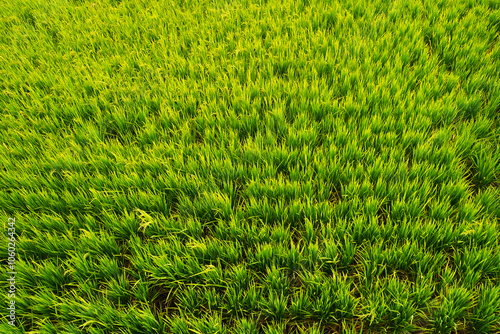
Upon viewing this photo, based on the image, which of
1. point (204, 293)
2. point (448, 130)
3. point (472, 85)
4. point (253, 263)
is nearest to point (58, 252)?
point (204, 293)

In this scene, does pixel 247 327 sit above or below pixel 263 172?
below

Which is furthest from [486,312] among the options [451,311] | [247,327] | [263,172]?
[263,172]

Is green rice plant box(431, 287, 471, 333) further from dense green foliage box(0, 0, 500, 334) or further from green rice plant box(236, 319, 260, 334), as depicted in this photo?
green rice plant box(236, 319, 260, 334)

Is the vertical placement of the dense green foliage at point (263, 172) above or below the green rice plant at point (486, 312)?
above

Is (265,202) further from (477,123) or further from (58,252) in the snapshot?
(477,123)

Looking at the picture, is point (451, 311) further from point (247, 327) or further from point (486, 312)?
point (247, 327)

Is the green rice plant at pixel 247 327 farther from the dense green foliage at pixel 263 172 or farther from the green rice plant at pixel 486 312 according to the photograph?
the green rice plant at pixel 486 312

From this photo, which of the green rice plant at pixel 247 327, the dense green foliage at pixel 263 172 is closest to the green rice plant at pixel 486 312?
the dense green foliage at pixel 263 172

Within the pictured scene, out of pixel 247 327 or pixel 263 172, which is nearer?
pixel 247 327
